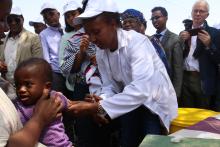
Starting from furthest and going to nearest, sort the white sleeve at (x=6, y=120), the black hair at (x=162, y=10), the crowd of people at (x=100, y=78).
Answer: the black hair at (x=162, y=10)
the crowd of people at (x=100, y=78)
the white sleeve at (x=6, y=120)

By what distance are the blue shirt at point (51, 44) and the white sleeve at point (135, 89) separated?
9.16ft

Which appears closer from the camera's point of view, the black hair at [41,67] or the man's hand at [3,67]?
the black hair at [41,67]

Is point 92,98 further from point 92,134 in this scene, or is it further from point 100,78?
point 100,78

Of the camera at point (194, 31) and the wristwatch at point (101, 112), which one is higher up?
the camera at point (194, 31)

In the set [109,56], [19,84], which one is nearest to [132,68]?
[109,56]

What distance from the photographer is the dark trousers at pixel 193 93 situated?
5582 millimetres

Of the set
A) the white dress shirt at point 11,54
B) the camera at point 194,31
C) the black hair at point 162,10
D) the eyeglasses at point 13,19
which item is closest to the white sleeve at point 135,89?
the camera at point 194,31

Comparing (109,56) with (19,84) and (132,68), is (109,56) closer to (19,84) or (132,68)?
(132,68)

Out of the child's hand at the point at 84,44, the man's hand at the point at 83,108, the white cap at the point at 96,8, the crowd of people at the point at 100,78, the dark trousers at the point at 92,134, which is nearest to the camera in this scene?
the crowd of people at the point at 100,78

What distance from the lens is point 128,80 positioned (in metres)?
2.80

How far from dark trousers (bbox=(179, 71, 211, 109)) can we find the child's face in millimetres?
3875

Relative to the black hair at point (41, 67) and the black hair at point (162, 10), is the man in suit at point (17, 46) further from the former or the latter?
the black hair at point (41, 67)

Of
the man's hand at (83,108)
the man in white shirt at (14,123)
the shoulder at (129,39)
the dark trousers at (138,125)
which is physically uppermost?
the shoulder at (129,39)

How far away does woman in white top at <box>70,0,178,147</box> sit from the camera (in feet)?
8.45
